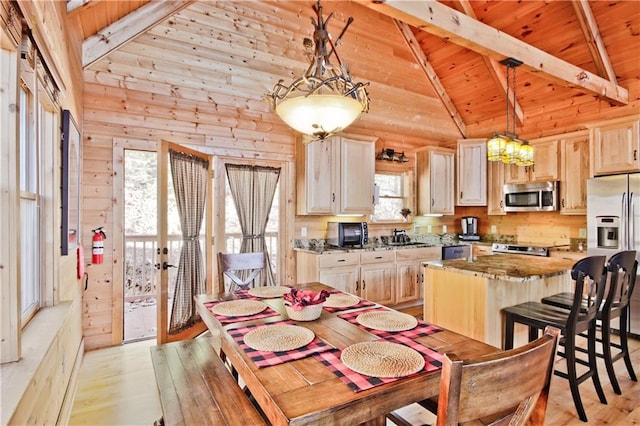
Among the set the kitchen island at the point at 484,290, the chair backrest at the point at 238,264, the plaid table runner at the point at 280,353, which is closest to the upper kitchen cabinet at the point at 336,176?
the chair backrest at the point at 238,264

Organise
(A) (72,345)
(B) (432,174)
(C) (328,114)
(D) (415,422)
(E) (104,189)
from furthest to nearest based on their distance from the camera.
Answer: (B) (432,174), (E) (104,189), (A) (72,345), (D) (415,422), (C) (328,114)

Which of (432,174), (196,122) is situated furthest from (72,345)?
(432,174)

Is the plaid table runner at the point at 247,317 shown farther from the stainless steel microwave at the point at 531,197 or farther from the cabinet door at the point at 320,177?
the stainless steel microwave at the point at 531,197

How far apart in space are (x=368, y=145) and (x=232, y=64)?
1.98m

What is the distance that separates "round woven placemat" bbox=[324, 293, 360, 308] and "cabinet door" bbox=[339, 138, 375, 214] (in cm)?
225

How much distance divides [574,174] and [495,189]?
1.05 meters

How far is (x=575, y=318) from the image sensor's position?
220 centimetres

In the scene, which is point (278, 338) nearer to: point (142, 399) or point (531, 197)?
point (142, 399)

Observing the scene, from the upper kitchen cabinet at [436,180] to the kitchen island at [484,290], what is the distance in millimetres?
2121

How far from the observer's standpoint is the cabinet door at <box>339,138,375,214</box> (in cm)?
445

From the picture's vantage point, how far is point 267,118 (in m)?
4.22

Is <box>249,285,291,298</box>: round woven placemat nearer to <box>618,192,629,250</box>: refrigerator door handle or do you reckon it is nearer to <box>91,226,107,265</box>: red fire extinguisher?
<box>91,226,107,265</box>: red fire extinguisher

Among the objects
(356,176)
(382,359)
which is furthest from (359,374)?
(356,176)

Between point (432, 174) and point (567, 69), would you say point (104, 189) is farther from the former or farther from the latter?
point (567, 69)
